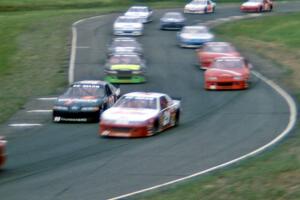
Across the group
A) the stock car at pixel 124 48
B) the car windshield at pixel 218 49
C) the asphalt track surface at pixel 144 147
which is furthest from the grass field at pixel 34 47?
the car windshield at pixel 218 49

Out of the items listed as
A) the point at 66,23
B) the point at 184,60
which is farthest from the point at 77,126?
the point at 66,23

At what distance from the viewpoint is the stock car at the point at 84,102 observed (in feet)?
95.2

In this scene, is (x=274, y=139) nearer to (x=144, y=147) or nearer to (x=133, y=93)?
(x=144, y=147)

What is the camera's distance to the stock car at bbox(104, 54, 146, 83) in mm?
39812

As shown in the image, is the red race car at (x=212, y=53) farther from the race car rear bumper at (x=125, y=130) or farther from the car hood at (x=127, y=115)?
the race car rear bumper at (x=125, y=130)

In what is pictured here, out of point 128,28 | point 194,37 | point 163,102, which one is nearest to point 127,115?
point 163,102

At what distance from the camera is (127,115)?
85.1 ft

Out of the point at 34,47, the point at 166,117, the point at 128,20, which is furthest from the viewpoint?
the point at 128,20

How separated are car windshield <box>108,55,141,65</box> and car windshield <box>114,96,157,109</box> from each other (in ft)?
43.7

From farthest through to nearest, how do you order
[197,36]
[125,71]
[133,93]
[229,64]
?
1. [197,36]
2. [125,71]
3. [229,64]
4. [133,93]

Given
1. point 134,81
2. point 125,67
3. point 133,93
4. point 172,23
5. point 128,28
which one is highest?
point 133,93

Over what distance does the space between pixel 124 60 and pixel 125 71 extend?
45.4 inches

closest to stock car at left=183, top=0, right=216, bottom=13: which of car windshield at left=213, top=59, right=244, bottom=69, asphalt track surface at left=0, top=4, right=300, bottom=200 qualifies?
asphalt track surface at left=0, top=4, right=300, bottom=200

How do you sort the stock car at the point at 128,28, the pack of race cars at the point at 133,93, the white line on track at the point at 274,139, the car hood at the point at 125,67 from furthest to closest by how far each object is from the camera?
the stock car at the point at 128,28, the car hood at the point at 125,67, the pack of race cars at the point at 133,93, the white line on track at the point at 274,139
